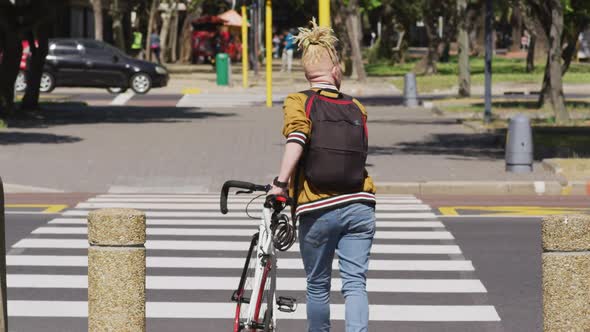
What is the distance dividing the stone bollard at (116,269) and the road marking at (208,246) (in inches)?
214

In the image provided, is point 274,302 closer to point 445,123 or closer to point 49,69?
point 445,123

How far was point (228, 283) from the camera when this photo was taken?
409 inches

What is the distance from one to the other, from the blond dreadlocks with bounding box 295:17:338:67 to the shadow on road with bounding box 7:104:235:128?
21.4 m

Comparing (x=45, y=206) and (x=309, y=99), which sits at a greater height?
(x=309, y=99)

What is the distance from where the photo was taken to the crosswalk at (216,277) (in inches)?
354

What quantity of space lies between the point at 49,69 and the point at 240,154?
845 inches

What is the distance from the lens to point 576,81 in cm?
4803

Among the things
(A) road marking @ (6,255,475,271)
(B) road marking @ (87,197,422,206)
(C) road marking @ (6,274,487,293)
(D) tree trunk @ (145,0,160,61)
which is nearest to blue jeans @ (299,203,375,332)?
(C) road marking @ (6,274,487,293)

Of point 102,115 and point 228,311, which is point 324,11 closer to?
point 228,311

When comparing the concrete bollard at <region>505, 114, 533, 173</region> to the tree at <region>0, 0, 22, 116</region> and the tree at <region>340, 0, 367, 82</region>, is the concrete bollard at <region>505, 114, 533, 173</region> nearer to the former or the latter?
the tree at <region>0, 0, 22, 116</region>

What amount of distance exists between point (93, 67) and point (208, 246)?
1175 inches

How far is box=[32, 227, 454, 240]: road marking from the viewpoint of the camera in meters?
13.2

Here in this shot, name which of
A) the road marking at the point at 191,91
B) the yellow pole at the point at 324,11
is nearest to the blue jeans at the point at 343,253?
the yellow pole at the point at 324,11

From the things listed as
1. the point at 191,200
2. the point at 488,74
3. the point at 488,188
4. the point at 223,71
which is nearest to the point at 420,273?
the point at 191,200
